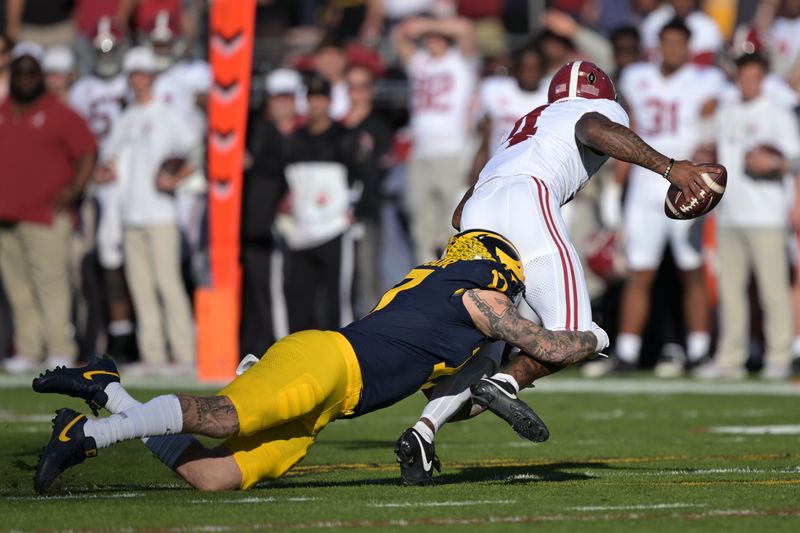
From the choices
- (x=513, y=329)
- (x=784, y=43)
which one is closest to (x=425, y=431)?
(x=513, y=329)

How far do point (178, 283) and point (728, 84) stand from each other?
16.0ft

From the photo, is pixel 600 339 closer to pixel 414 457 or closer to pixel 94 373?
pixel 414 457

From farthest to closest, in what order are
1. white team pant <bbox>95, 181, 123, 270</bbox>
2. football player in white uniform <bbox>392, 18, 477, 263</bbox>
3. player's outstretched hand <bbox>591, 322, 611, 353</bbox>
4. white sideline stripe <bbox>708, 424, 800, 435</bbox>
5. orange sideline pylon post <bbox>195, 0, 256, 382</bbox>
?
1. football player in white uniform <bbox>392, 18, 477, 263</bbox>
2. white team pant <bbox>95, 181, 123, 270</bbox>
3. orange sideline pylon post <bbox>195, 0, 256, 382</bbox>
4. white sideline stripe <bbox>708, 424, 800, 435</bbox>
5. player's outstretched hand <bbox>591, 322, 611, 353</bbox>

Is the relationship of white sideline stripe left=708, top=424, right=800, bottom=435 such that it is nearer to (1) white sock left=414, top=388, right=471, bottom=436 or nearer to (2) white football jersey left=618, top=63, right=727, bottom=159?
(1) white sock left=414, top=388, right=471, bottom=436

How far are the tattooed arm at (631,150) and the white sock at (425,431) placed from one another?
1.35 metres

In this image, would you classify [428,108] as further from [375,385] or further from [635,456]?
[375,385]

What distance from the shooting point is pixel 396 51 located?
1631 centimetres

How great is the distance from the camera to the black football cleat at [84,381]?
6.16 m

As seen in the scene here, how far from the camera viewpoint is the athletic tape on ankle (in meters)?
6.48

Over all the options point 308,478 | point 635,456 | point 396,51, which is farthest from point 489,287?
point 396,51

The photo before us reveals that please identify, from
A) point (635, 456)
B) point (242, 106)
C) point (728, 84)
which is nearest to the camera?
point (635, 456)

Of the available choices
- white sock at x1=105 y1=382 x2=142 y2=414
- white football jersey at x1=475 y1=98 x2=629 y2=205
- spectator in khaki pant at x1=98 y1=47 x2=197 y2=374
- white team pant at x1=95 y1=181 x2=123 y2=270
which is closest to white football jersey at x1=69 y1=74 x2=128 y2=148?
white team pant at x1=95 y1=181 x2=123 y2=270

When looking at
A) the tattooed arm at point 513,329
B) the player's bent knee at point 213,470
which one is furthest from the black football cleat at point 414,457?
the player's bent knee at point 213,470

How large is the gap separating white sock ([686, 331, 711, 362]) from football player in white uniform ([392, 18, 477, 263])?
2.42 m
